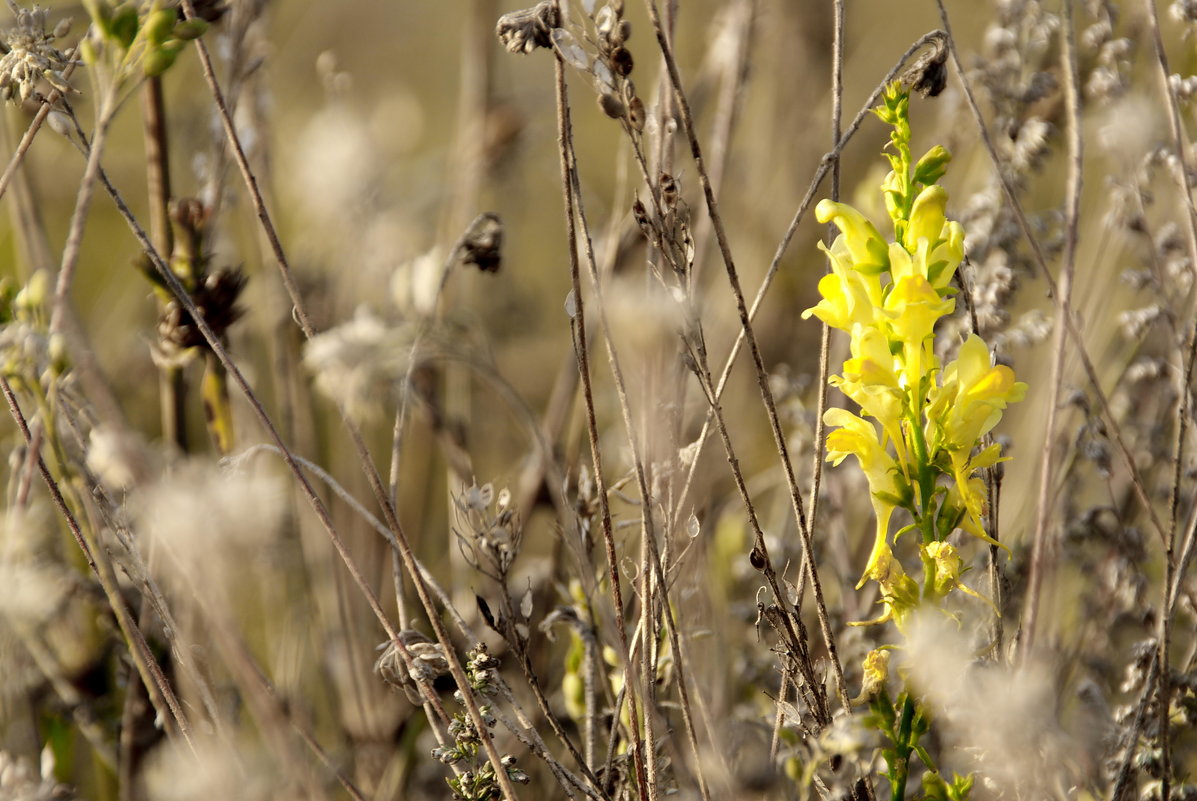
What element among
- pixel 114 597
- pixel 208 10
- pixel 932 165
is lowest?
pixel 114 597

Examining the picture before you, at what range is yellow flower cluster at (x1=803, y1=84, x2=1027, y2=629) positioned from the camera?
0.59m

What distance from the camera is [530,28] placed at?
616mm

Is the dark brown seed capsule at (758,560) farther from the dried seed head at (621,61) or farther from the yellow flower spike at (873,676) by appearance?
the dried seed head at (621,61)

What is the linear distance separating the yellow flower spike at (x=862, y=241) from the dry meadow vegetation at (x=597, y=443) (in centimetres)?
2

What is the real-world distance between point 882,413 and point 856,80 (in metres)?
1.50

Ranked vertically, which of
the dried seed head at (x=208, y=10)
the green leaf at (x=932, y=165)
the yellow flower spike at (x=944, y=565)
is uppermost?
the dried seed head at (x=208, y=10)

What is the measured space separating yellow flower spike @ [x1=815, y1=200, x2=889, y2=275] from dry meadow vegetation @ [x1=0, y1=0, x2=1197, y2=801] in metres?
0.02

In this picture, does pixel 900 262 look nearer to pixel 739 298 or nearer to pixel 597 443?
pixel 739 298

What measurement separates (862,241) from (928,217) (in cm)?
4

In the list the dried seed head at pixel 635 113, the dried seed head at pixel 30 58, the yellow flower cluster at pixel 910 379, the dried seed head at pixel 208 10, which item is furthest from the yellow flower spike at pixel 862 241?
the dried seed head at pixel 208 10

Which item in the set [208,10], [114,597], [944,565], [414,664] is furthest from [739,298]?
[208,10]

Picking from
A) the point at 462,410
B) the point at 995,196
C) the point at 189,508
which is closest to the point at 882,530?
the point at 189,508

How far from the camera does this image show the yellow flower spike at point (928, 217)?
586 mm

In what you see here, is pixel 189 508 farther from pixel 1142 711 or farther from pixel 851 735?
pixel 1142 711
